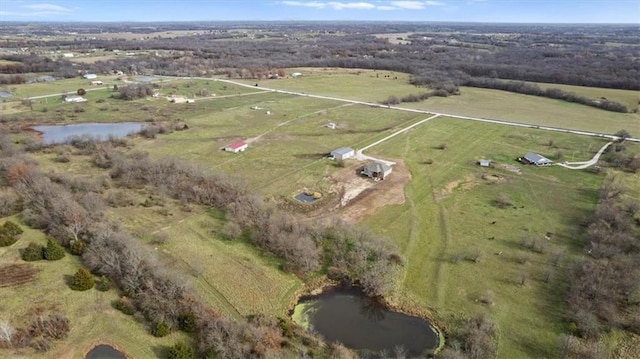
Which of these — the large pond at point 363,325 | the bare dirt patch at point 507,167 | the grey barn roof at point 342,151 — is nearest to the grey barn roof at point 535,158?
the bare dirt patch at point 507,167

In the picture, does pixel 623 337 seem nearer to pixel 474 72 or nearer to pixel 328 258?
pixel 328 258

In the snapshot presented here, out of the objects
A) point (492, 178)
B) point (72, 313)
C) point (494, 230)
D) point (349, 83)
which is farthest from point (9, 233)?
point (349, 83)

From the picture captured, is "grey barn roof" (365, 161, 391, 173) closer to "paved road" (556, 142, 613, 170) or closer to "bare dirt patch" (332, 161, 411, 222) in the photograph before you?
"bare dirt patch" (332, 161, 411, 222)

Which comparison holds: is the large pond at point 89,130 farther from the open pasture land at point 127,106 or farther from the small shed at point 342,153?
the small shed at point 342,153

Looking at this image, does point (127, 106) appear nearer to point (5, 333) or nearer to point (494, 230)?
point (5, 333)

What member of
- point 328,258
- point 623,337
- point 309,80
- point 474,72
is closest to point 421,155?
point 328,258

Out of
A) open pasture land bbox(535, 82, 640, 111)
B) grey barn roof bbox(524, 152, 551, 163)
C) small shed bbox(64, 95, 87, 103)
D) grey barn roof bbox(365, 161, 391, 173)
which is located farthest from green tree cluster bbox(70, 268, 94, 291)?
open pasture land bbox(535, 82, 640, 111)

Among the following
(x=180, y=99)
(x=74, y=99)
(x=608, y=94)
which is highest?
(x=608, y=94)
